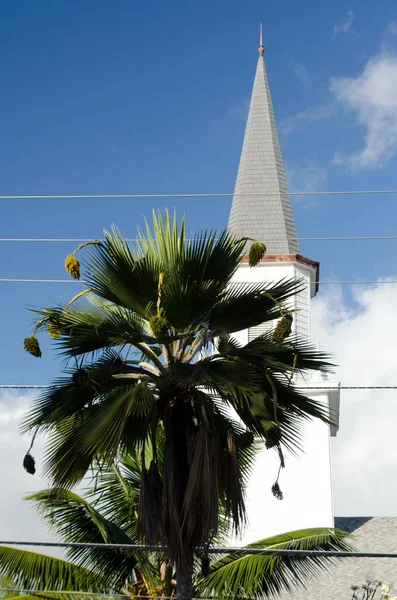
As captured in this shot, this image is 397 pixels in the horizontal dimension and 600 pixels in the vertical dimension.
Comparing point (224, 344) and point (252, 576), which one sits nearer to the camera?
point (224, 344)

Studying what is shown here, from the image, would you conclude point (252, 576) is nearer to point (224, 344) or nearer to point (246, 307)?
point (224, 344)

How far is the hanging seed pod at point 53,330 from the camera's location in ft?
37.7

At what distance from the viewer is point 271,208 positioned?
32.0 meters

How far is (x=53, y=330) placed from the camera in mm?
11516

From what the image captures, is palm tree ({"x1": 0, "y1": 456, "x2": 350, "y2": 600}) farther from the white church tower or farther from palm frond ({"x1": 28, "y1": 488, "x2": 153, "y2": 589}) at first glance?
the white church tower

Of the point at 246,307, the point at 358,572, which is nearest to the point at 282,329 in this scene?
the point at 246,307

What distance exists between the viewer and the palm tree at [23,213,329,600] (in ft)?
36.8

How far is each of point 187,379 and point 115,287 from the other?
55.0 inches

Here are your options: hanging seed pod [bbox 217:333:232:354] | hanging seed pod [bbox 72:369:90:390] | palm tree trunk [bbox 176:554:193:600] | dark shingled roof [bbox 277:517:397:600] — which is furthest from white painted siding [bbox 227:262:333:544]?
hanging seed pod [bbox 72:369:90:390]

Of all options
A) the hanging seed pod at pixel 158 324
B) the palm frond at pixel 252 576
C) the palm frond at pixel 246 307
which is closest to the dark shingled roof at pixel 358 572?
the palm frond at pixel 252 576

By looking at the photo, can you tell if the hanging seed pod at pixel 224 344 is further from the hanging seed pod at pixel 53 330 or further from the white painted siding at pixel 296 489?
the white painted siding at pixel 296 489

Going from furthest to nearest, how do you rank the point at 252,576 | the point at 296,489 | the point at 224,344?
the point at 296,489, the point at 252,576, the point at 224,344

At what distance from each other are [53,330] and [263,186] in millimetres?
21630

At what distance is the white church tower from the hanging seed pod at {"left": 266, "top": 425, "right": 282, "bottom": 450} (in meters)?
13.5
